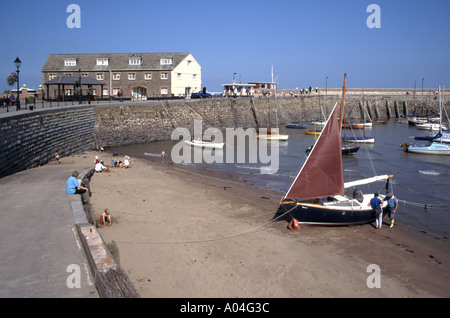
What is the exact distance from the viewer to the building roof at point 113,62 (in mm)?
60125

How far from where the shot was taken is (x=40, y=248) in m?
9.56

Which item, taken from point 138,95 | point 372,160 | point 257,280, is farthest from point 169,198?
point 138,95

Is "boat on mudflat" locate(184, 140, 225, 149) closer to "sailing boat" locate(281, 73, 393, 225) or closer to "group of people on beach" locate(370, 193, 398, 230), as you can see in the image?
"sailing boat" locate(281, 73, 393, 225)

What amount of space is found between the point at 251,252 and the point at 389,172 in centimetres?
2100

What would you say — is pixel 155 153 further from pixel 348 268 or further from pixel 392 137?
pixel 392 137

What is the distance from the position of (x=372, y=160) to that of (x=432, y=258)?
78.5 feet

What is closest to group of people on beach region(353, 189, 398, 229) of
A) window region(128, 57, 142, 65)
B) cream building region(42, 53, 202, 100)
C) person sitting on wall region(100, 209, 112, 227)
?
person sitting on wall region(100, 209, 112, 227)

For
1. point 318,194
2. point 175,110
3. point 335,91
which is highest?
point 335,91

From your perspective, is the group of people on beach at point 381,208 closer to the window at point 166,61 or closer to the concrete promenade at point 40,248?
the concrete promenade at point 40,248

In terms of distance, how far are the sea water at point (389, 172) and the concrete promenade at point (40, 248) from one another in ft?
47.3

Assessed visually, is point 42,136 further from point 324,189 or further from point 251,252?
point 324,189

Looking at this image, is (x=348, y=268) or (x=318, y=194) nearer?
(x=348, y=268)
